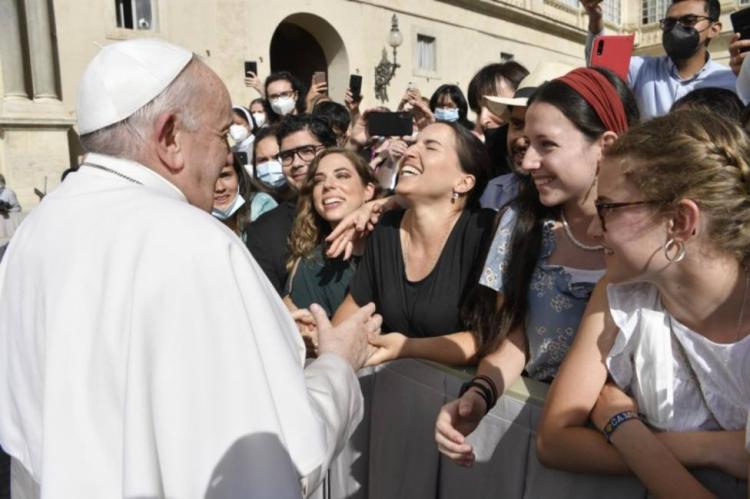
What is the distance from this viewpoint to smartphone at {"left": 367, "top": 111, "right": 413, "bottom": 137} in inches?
161

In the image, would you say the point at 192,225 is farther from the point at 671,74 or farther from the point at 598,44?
the point at 671,74

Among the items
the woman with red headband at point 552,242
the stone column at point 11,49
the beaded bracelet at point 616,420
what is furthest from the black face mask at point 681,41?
the stone column at point 11,49

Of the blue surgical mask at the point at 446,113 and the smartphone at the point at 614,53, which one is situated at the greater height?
the smartphone at the point at 614,53

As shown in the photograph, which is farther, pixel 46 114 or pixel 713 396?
pixel 46 114

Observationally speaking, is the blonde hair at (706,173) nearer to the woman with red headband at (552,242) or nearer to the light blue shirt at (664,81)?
the woman with red headband at (552,242)

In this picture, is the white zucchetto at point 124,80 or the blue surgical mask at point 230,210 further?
the blue surgical mask at point 230,210

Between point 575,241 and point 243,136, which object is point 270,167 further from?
point 575,241

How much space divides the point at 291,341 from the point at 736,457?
45.8 inches

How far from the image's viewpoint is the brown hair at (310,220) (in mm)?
3326

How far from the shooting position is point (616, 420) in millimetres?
1697

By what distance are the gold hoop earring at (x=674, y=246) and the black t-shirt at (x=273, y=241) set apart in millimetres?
2149

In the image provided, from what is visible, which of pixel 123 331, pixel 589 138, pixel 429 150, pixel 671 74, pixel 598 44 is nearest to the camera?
pixel 123 331

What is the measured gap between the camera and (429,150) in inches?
114

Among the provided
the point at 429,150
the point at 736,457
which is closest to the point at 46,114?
the point at 429,150
